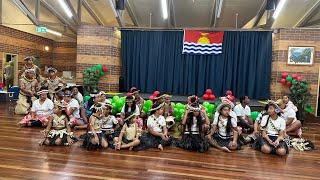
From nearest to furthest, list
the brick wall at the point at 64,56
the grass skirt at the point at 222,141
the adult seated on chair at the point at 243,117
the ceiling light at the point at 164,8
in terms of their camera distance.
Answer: the grass skirt at the point at 222,141, the adult seated on chair at the point at 243,117, the ceiling light at the point at 164,8, the brick wall at the point at 64,56

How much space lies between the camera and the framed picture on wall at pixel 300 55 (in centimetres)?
864

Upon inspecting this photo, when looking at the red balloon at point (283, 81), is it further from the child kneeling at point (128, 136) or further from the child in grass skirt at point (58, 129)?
the child in grass skirt at point (58, 129)

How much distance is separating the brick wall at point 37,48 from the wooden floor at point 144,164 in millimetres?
6349

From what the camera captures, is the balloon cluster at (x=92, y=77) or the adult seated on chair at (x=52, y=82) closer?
the adult seated on chair at (x=52, y=82)

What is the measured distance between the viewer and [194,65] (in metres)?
10.2

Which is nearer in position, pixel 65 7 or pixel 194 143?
pixel 194 143

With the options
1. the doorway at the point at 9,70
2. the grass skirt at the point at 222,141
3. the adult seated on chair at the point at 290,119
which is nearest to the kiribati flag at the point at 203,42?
the adult seated on chair at the point at 290,119

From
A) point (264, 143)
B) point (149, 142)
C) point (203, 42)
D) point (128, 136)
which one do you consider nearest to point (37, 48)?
point (203, 42)

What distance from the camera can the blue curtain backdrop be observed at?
972 centimetres

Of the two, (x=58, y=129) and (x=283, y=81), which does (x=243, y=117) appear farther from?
(x=58, y=129)

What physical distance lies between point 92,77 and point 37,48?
4431 millimetres

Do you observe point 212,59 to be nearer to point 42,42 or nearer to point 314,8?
point 314,8

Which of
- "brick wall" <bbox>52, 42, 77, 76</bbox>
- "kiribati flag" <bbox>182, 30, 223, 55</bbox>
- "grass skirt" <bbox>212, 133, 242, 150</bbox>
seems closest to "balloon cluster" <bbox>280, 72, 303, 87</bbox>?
"kiribati flag" <bbox>182, 30, 223, 55</bbox>

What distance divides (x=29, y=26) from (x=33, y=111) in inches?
248
